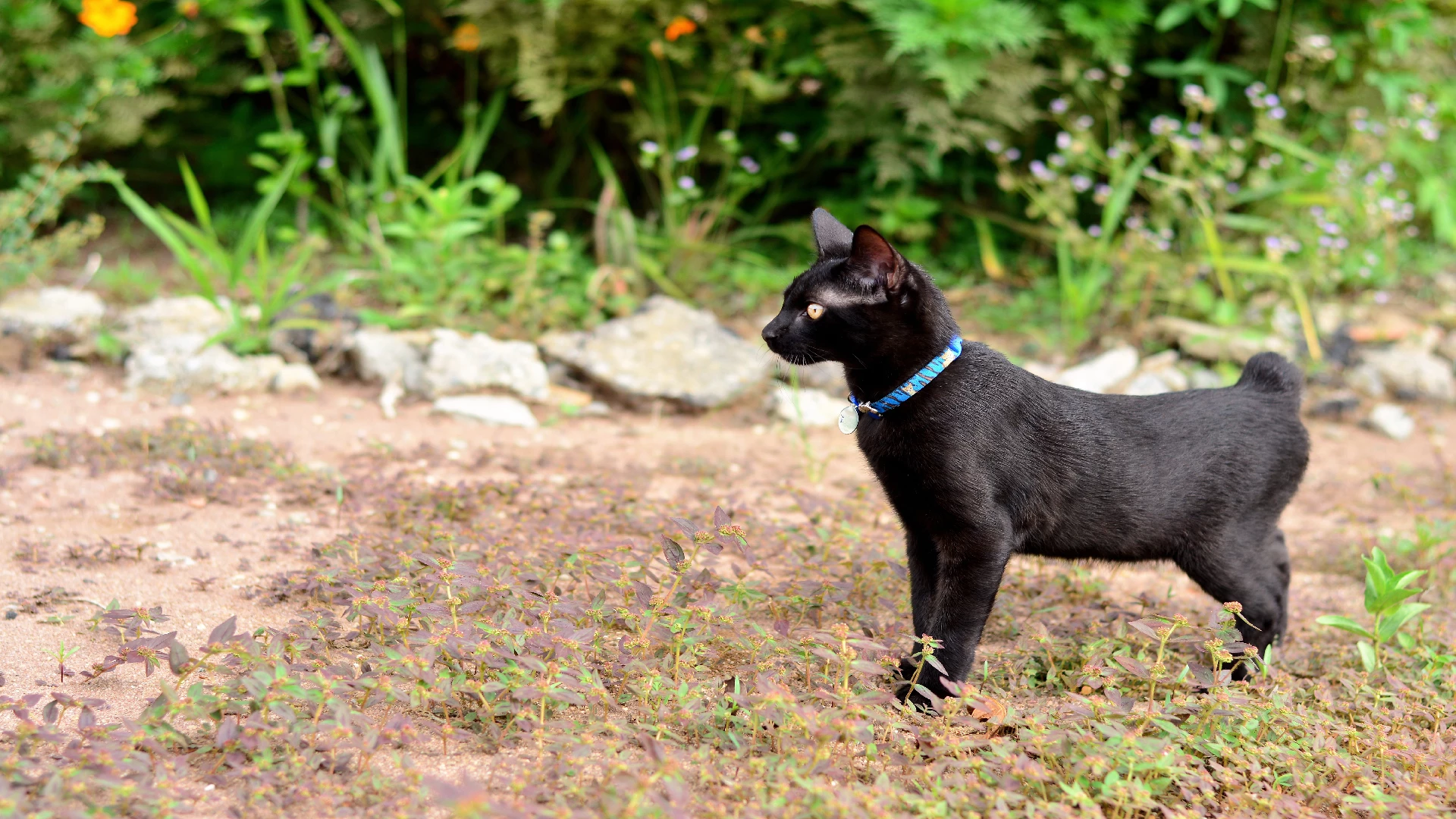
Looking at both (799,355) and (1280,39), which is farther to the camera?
(1280,39)

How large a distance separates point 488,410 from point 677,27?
2213 mm

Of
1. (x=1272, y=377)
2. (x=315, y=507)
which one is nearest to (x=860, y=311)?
(x=1272, y=377)

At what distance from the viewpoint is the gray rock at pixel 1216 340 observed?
5652 millimetres

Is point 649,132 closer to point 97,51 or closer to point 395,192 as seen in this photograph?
point 395,192

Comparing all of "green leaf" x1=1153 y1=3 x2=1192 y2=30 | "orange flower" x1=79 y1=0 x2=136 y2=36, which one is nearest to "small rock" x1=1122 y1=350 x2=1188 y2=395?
"green leaf" x1=1153 y1=3 x2=1192 y2=30

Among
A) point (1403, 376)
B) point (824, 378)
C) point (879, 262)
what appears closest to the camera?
point (879, 262)

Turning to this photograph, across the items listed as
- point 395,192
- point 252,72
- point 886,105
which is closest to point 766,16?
point 886,105

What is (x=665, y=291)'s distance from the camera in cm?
592

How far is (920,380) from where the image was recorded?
281cm

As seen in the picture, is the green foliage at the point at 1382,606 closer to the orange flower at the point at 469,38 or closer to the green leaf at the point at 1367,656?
the green leaf at the point at 1367,656

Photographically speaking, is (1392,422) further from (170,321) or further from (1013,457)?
(170,321)

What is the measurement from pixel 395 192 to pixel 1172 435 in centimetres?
433

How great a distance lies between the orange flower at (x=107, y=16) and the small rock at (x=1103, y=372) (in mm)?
4710

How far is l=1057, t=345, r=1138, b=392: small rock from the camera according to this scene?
17.7ft
